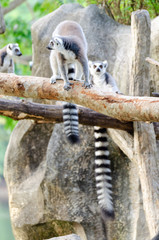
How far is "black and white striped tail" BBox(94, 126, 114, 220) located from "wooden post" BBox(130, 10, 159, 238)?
52cm

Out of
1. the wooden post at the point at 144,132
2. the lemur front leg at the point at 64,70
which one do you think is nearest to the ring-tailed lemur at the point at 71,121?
the lemur front leg at the point at 64,70

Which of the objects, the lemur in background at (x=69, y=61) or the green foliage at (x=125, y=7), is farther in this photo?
the green foliage at (x=125, y=7)

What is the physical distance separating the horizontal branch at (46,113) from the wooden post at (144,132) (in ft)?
0.94

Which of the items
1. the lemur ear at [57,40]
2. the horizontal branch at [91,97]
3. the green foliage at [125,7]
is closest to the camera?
the horizontal branch at [91,97]

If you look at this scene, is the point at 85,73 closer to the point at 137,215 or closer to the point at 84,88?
the point at 84,88

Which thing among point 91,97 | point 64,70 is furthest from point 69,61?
point 91,97

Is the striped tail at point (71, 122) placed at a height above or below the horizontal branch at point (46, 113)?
below

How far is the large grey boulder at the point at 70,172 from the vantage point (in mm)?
5414

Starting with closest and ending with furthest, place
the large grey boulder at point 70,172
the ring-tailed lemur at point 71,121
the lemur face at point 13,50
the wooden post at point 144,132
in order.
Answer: the ring-tailed lemur at point 71,121, the wooden post at point 144,132, the large grey boulder at point 70,172, the lemur face at point 13,50

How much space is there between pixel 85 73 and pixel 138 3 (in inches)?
106

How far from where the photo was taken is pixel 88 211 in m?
5.47

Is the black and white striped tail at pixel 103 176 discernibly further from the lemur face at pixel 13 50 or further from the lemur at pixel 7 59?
the lemur at pixel 7 59

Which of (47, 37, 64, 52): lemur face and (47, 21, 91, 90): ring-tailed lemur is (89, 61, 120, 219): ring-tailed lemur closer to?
(47, 21, 91, 90): ring-tailed lemur

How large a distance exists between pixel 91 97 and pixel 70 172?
234 cm
